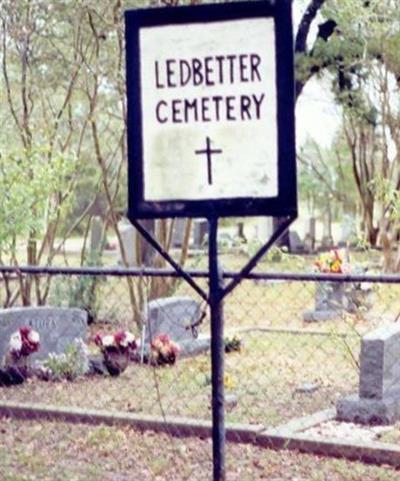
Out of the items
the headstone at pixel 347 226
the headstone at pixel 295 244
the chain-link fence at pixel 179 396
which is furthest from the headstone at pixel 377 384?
the headstone at pixel 295 244

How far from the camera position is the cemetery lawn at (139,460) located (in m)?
5.32

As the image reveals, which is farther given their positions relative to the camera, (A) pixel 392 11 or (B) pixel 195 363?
(A) pixel 392 11

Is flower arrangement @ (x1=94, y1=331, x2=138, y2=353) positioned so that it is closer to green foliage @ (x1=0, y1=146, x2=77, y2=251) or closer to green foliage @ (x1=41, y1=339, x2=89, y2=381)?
green foliage @ (x1=41, y1=339, x2=89, y2=381)

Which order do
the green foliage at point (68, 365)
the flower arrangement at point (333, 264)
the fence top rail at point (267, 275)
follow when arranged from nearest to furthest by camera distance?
the fence top rail at point (267, 275) → the green foliage at point (68, 365) → the flower arrangement at point (333, 264)

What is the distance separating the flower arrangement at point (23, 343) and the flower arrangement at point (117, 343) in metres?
0.62

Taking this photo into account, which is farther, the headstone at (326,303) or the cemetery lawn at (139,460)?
the headstone at (326,303)

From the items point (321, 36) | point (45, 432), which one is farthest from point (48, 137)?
point (321, 36)

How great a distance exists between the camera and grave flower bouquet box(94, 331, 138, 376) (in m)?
8.40

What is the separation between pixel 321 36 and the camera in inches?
820

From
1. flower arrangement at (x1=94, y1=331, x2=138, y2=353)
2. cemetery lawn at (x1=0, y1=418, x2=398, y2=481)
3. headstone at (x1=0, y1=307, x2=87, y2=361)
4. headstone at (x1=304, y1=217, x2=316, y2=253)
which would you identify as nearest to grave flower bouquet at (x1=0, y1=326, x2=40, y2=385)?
headstone at (x1=0, y1=307, x2=87, y2=361)

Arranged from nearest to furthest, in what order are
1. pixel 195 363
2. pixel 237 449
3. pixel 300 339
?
pixel 237 449 < pixel 195 363 < pixel 300 339

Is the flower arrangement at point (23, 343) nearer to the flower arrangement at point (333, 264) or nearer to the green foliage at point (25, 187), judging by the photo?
the green foliage at point (25, 187)

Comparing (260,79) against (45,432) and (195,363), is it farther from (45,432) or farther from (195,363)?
(195,363)

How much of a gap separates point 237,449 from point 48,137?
20.9 feet
